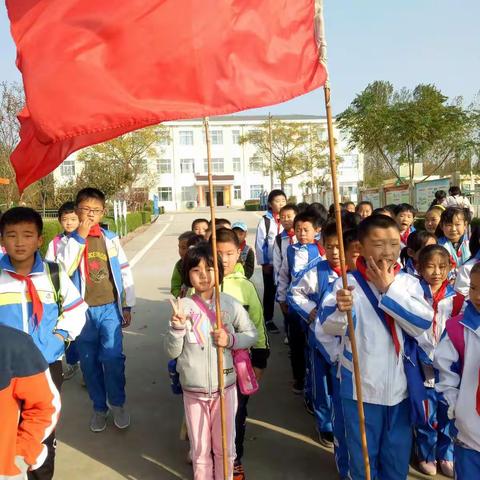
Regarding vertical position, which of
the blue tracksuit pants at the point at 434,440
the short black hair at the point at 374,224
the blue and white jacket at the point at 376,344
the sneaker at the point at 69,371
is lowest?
the sneaker at the point at 69,371

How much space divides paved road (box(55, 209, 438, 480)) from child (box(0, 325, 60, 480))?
4.91 ft

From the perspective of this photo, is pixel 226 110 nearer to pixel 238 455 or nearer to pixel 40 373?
pixel 40 373

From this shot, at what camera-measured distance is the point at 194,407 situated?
→ 105 inches

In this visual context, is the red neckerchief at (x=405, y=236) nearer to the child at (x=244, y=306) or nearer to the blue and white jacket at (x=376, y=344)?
the child at (x=244, y=306)

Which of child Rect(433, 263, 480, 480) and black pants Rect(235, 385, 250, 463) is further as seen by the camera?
black pants Rect(235, 385, 250, 463)

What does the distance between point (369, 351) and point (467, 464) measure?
600 millimetres

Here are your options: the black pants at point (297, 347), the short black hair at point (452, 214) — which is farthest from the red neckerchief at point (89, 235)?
the short black hair at point (452, 214)

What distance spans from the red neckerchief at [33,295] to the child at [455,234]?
10.6 feet

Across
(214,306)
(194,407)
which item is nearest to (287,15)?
(214,306)

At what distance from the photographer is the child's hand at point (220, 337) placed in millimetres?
2449

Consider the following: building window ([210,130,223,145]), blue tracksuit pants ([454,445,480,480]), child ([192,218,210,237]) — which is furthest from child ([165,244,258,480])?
building window ([210,130,223,145])

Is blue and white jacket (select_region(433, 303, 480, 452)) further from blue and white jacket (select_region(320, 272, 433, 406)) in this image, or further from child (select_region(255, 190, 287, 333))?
child (select_region(255, 190, 287, 333))

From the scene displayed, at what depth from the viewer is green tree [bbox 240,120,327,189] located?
3912 cm

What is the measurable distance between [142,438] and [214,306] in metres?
1.44
